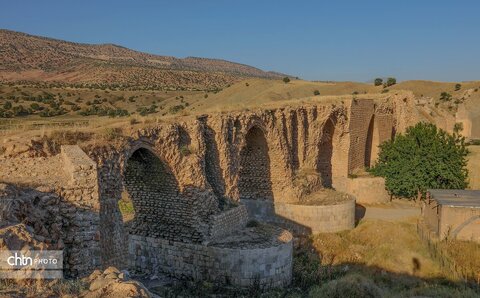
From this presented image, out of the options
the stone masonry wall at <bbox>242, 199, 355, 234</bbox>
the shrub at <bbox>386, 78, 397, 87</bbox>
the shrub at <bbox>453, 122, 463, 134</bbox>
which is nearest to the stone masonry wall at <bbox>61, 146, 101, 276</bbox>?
the stone masonry wall at <bbox>242, 199, 355, 234</bbox>

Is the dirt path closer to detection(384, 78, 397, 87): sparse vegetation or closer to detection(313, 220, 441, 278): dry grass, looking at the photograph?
detection(313, 220, 441, 278): dry grass

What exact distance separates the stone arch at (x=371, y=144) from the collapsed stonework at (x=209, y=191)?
2651 millimetres

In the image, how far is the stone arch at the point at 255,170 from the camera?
17.9 m

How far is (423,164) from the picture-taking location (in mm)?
19500

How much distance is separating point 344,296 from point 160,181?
580cm

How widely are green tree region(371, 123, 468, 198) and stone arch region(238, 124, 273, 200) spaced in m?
6.36

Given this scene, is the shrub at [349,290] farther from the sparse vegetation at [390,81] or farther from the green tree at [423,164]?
the sparse vegetation at [390,81]

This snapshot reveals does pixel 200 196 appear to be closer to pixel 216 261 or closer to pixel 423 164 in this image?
pixel 216 261

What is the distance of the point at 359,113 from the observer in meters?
22.1

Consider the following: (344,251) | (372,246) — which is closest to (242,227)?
(344,251)

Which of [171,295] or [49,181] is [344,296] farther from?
[49,181]

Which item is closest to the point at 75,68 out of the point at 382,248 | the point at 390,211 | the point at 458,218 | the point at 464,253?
the point at 390,211

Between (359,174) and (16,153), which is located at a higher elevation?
(16,153)

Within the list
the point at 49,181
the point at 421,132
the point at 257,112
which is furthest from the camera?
the point at 421,132
